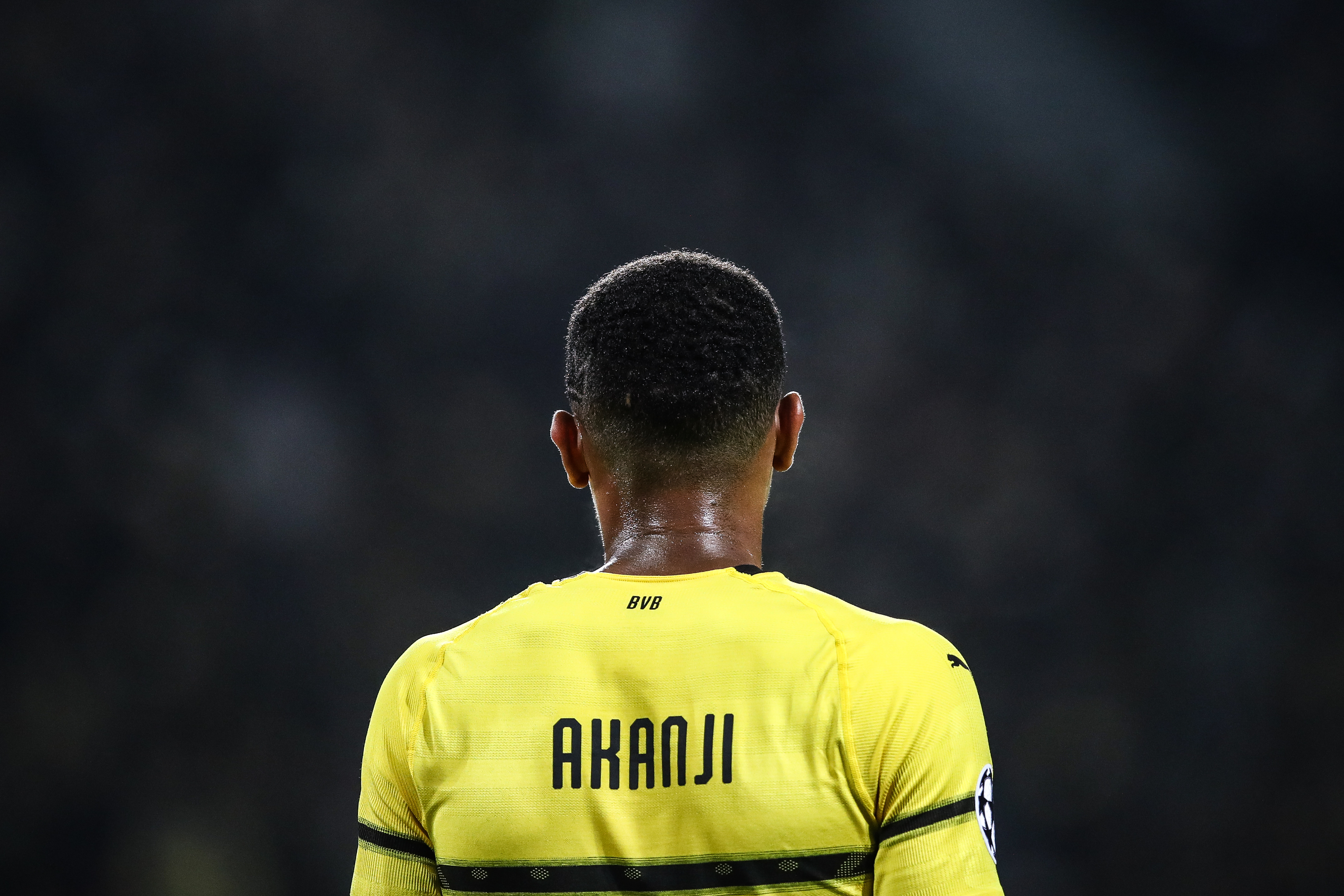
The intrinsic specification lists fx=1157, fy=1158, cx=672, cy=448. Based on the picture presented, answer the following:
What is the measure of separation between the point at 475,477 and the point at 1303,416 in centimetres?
270

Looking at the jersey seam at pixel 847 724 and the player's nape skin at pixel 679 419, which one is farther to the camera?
the player's nape skin at pixel 679 419

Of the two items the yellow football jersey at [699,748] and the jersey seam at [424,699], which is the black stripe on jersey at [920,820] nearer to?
the yellow football jersey at [699,748]

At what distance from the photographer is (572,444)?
3.15 feet

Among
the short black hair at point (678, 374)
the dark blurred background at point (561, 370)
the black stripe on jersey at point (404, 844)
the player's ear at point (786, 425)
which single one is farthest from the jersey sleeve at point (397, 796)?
the dark blurred background at point (561, 370)

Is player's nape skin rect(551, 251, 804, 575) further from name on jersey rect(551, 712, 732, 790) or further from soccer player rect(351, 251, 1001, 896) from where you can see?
name on jersey rect(551, 712, 732, 790)

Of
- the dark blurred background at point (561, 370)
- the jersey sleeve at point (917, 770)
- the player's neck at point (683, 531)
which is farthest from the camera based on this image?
the dark blurred background at point (561, 370)

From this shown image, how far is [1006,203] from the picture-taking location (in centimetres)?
391

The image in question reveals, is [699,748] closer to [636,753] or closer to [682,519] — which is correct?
[636,753]

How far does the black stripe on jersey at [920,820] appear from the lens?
2.52ft

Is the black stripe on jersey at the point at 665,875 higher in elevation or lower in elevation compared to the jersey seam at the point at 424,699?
lower

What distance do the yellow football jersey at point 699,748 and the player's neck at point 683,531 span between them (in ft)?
0.10

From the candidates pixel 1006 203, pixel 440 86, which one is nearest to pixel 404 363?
pixel 440 86

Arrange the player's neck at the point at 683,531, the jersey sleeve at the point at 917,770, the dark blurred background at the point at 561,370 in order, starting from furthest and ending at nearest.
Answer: the dark blurred background at the point at 561,370
the player's neck at the point at 683,531
the jersey sleeve at the point at 917,770

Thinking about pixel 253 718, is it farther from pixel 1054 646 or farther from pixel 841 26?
pixel 841 26
